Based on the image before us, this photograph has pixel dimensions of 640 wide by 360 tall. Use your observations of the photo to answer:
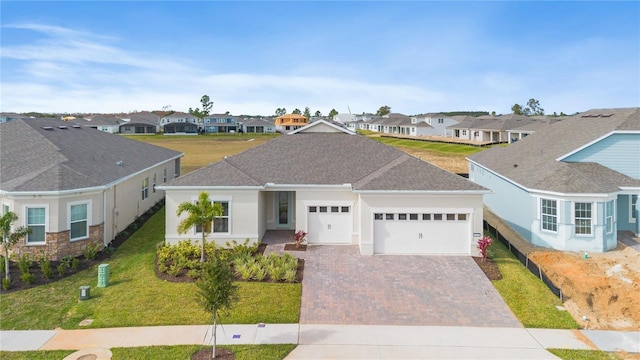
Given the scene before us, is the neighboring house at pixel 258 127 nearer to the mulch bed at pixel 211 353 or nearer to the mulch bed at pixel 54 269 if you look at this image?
the mulch bed at pixel 54 269

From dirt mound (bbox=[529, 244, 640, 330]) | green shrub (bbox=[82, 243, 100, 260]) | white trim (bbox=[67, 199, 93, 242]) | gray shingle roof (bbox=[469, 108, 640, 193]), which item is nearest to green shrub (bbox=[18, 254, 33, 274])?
white trim (bbox=[67, 199, 93, 242])

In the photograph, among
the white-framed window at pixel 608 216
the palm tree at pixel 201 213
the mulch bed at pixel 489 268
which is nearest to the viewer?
the mulch bed at pixel 489 268

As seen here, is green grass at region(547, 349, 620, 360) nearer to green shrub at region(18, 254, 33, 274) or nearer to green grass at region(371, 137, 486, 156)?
green shrub at region(18, 254, 33, 274)

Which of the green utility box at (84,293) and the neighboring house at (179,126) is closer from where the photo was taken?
the green utility box at (84,293)

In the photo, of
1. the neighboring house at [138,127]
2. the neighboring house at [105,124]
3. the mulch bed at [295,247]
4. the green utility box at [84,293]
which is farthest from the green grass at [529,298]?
the neighboring house at [105,124]

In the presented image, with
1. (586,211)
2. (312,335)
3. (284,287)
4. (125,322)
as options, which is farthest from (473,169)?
(125,322)

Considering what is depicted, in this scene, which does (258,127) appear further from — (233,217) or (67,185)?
(67,185)

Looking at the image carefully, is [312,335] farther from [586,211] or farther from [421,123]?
[421,123]

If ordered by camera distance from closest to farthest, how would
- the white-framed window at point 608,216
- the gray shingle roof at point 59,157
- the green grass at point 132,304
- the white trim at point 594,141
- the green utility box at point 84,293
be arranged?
the green grass at point 132,304
the green utility box at point 84,293
the gray shingle roof at point 59,157
the white-framed window at point 608,216
the white trim at point 594,141
